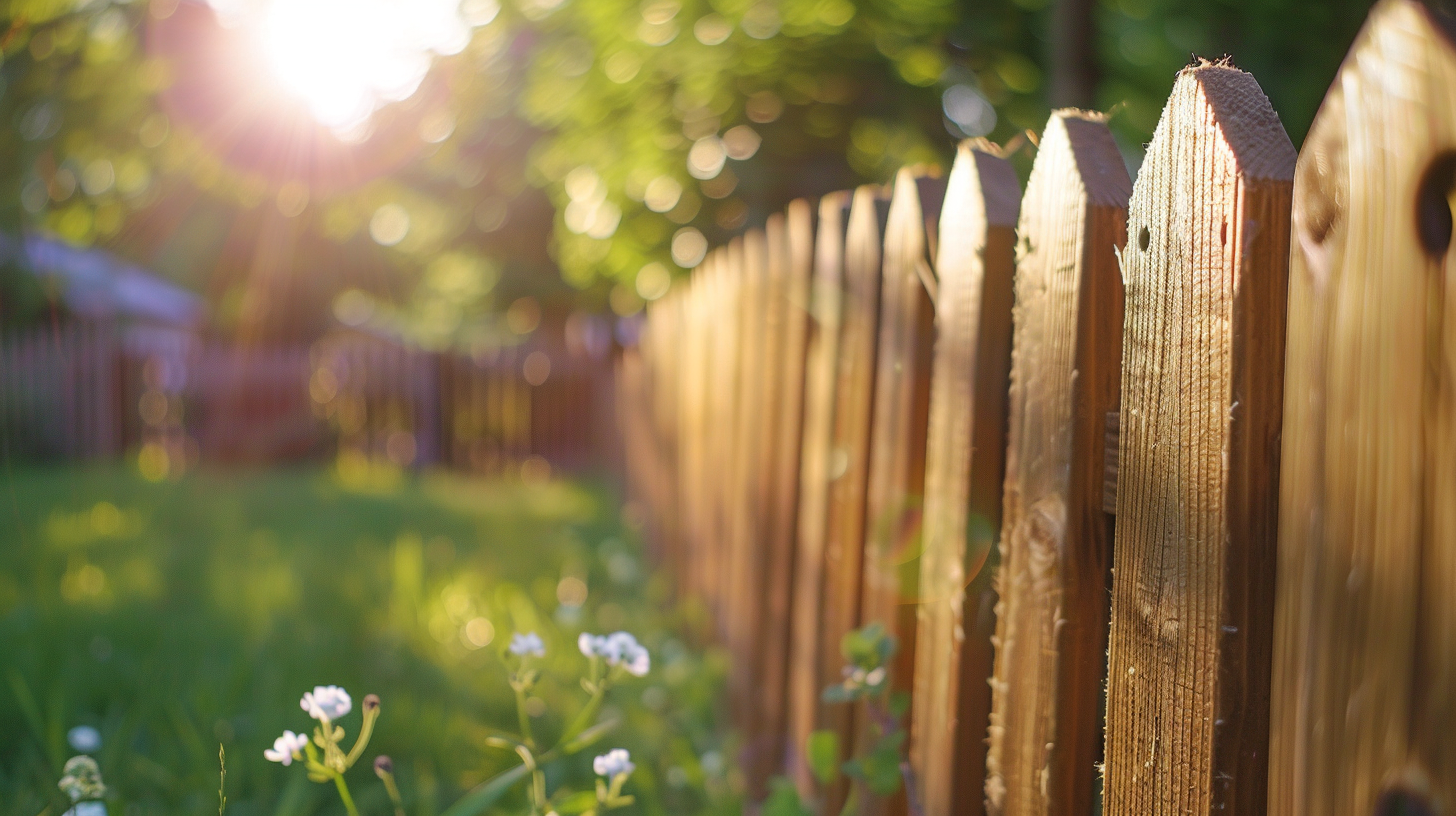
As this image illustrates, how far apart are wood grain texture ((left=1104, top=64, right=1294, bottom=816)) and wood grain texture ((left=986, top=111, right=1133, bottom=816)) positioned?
0.23 feet

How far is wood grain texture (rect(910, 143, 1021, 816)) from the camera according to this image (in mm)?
1216

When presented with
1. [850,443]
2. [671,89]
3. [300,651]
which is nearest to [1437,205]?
[850,443]

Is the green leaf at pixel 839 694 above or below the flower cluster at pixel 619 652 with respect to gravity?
below

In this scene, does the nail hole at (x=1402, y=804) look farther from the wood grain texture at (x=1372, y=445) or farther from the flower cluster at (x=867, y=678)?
the flower cluster at (x=867, y=678)

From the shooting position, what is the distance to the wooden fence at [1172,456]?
62 cm

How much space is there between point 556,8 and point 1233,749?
5.02 metres

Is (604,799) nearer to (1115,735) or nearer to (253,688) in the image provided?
(1115,735)

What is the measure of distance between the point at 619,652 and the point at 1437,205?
3.73ft

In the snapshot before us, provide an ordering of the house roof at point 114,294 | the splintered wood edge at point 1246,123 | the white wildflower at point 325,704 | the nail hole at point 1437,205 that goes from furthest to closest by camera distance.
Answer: the house roof at point 114,294, the white wildflower at point 325,704, the splintered wood edge at point 1246,123, the nail hole at point 1437,205

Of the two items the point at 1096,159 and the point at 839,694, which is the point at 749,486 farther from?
the point at 1096,159

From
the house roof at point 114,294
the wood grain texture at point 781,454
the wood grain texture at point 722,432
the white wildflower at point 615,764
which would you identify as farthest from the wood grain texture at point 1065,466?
the house roof at point 114,294

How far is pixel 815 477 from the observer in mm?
2039

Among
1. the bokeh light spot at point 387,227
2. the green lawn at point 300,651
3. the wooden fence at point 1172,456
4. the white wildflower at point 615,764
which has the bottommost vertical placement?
the green lawn at point 300,651

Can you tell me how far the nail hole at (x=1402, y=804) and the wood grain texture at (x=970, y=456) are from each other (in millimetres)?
591
